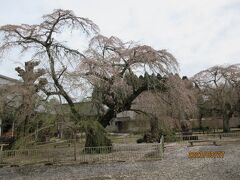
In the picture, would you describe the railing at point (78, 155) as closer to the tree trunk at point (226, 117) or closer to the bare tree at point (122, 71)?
the bare tree at point (122, 71)

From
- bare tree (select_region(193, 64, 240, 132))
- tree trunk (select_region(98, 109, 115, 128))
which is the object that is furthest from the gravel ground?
bare tree (select_region(193, 64, 240, 132))

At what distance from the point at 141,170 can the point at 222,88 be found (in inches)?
639

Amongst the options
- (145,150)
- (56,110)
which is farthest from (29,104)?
(145,150)

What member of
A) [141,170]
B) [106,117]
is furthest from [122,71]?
[141,170]

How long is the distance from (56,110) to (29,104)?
4.74 ft

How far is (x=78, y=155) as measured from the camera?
9.58 m

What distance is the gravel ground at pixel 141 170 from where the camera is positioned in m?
6.77

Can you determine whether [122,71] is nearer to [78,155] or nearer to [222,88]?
[78,155]

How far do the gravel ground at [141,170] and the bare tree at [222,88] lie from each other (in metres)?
13.0

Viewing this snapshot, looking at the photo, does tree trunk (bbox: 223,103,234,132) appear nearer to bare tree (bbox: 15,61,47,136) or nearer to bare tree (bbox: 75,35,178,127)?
bare tree (bbox: 75,35,178,127)

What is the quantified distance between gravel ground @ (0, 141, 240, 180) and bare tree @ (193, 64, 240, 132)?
12958mm

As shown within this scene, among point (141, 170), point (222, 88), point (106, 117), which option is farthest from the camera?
point (222, 88)

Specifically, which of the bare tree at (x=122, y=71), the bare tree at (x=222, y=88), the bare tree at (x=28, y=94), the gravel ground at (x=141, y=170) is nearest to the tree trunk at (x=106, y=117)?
the bare tree at (x=122, y=71)

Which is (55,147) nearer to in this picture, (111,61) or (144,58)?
(111,61)
